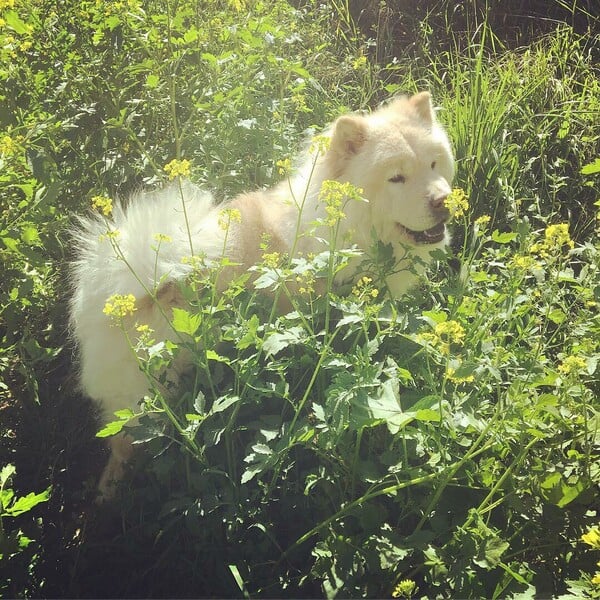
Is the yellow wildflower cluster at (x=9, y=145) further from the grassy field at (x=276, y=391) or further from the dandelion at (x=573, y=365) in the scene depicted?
the dandelion at (x=573, y=365)

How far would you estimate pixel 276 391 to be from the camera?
1.92 m

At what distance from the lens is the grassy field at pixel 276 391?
181cm

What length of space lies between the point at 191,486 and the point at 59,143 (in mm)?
1827

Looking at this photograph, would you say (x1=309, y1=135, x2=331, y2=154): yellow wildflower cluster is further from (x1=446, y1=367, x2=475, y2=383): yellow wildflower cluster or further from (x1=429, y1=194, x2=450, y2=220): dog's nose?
(x1=446, y1=367, x2=475, y2=383): yellow wildflower cluster

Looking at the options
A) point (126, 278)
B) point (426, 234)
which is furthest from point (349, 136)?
point (126, 278)

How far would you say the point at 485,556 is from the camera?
169 cm

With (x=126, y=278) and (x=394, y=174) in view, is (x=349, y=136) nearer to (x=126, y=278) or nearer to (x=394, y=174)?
(x=394, y=174)

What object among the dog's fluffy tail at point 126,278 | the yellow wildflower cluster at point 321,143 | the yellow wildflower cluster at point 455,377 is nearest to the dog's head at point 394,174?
the yellow wildflower cluster at point 321,143

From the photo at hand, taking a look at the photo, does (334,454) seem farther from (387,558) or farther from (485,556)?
(485,556)

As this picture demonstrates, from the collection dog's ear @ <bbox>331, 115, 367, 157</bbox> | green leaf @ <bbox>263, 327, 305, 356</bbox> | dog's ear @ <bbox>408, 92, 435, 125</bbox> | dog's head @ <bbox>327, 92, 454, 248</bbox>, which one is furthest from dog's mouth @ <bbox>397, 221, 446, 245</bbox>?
green leaf @ <bbox>263, 327, 305, 356</bbox>

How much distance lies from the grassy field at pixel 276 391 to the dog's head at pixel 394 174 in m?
0.26

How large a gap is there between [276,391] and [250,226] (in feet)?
3.46

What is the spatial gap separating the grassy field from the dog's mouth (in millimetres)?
197

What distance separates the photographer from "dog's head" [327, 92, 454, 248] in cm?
267
